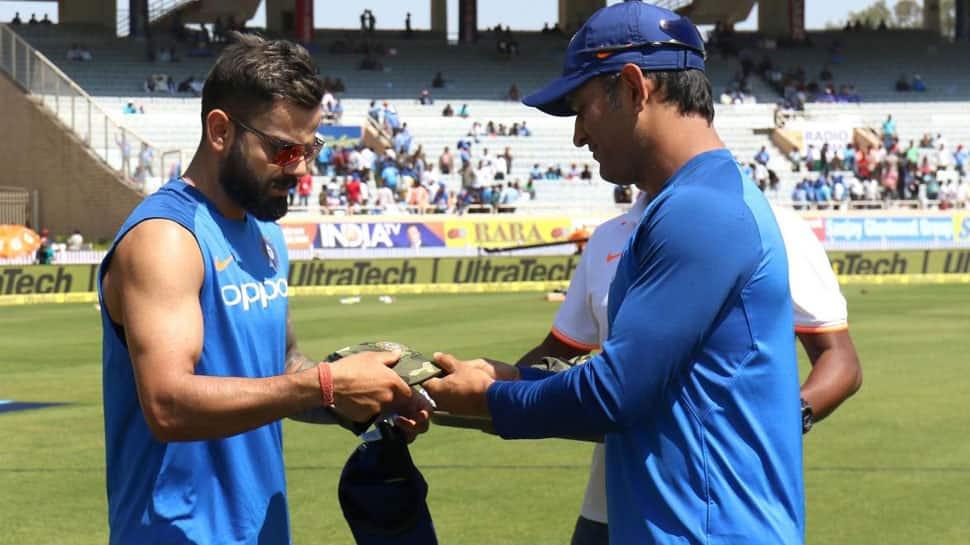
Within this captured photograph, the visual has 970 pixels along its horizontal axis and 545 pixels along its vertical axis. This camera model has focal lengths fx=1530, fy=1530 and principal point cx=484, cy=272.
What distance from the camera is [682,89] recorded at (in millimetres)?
3578

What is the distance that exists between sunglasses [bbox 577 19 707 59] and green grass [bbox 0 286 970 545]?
590cm

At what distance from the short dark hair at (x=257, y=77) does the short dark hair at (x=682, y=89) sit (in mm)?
997

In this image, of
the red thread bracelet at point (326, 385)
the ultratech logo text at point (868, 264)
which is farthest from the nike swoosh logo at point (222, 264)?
the ultratech logo text at point (868, 264)

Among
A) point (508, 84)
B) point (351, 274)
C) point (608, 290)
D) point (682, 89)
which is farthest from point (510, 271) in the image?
point (682, 89)

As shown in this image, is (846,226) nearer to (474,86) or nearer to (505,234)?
(505,234)

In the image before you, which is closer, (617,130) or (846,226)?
(617,130)

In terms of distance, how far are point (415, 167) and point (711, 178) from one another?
42.3m

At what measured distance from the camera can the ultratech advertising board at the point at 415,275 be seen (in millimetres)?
30906

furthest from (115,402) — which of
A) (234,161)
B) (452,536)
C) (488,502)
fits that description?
(488,502)

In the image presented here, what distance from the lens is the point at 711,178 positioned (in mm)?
3449

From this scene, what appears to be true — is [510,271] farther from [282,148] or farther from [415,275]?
[282,148]

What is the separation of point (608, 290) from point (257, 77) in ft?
4.72

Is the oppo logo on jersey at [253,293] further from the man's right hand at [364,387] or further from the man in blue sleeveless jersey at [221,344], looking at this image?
the man's right hand at [364,387]

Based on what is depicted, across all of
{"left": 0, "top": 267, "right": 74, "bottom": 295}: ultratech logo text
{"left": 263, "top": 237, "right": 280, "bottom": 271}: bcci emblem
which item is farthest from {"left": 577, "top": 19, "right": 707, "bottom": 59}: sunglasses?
{"left": 0, "top": 267, "right": 74, "bottom": 295}: ultratech logo text
